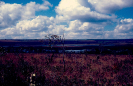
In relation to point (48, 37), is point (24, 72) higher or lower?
lower

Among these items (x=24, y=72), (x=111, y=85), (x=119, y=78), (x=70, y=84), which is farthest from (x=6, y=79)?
(x=119, y=78)

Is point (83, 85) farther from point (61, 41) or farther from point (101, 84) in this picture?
point (61, 41)

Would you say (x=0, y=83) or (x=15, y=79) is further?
(x=15, y=79)

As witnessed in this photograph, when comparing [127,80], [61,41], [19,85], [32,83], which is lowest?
[127,80]

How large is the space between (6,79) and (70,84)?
7.12 meters

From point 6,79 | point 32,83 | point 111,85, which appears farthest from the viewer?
point 111,85

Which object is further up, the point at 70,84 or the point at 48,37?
the point at 48,37

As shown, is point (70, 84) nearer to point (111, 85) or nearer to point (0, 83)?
point (111, 85)

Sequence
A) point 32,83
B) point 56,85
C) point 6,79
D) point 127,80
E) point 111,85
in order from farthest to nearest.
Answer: point 127,80 < point 111,85 < point 56,85 < point 6,79 < point 32,83

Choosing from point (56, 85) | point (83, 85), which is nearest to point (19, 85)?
point (56, 85)

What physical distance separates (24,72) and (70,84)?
673 cm

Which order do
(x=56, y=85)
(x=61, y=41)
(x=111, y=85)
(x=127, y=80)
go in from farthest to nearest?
(x=61, y=41) → (x=127, y=80) → (x=111, y=85) → (x=56, y=85)

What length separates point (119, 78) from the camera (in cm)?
1434

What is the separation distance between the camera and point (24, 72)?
13.9 metres
